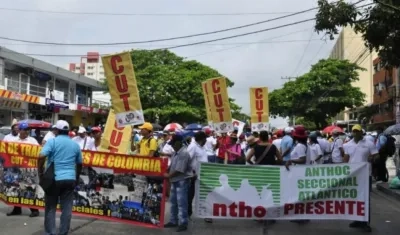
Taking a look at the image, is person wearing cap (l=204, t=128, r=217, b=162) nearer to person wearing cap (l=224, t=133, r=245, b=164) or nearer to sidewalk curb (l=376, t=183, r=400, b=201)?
person wearing cap (l=224, t=133, r=245, b=164)

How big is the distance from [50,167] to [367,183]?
4808 millimetres

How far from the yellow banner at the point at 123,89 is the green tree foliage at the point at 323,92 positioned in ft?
120

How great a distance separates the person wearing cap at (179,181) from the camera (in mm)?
8664

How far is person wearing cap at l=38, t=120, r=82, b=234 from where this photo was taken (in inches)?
277

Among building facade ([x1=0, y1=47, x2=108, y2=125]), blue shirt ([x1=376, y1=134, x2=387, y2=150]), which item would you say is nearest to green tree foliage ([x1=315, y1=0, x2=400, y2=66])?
blue shirt ([x1=376, y1=134, x2=387, y2=150])

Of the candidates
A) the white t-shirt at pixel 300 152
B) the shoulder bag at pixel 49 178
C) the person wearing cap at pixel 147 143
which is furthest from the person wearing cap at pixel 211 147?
the shoulder bag at pixel 49 178

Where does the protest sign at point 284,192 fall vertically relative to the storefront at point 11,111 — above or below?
below

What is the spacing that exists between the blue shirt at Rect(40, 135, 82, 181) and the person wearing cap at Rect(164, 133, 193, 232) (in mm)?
1790

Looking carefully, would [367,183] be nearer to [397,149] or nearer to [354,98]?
[397,149]

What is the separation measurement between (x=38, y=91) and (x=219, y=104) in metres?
26.3

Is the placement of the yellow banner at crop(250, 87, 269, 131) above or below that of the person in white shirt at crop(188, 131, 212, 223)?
above

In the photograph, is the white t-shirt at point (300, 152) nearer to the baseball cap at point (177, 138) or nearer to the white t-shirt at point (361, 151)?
the white t-shirt at point (361, 151)

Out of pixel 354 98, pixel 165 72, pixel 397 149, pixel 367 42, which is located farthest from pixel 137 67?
pixel 367 42

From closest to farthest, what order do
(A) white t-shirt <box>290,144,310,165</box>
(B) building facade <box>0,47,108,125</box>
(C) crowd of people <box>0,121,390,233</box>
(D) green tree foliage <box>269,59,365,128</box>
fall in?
(C) crowd of people <box>0,121,390,233</box> < (A) white t-shirt <box>290,144,310,165</box> < (B) building facade <box>0,47,108,125</box> < (D) green tree foliage <box>269,59,365,128</box>
